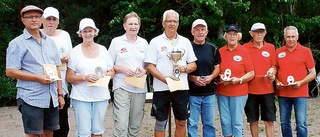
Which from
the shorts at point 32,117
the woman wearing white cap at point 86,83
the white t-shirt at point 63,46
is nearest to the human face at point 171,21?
the woman wearing white cap at point 86,83

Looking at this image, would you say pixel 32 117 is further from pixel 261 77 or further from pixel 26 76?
pixel 261 77

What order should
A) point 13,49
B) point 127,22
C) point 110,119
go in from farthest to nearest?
point 110,119
point 127,22
point 13,49

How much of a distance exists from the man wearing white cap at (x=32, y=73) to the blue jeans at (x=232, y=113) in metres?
2.47

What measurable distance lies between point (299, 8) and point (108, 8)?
21.9 feet

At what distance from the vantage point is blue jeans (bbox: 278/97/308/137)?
6039 mm

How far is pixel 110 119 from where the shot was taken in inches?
411

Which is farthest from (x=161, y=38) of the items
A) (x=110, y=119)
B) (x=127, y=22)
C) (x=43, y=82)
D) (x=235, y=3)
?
(x=235, y=3)

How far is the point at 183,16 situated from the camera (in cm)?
1280

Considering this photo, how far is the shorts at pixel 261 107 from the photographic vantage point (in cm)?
611

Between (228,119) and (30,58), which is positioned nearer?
(30,58)

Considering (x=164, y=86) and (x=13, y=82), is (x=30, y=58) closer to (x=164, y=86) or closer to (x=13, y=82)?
(x=164, y=86)

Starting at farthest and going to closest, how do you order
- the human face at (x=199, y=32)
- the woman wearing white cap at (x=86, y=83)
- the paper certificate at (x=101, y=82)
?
the human face at (x=199, y=32) → the woman wearing white cap at (x=86, y=83) → the paper certificate at (x=101, y=82)

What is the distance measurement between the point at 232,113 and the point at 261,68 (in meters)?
0.78

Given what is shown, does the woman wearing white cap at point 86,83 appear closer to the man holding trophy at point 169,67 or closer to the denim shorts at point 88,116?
the denim shorts at point 88,116
